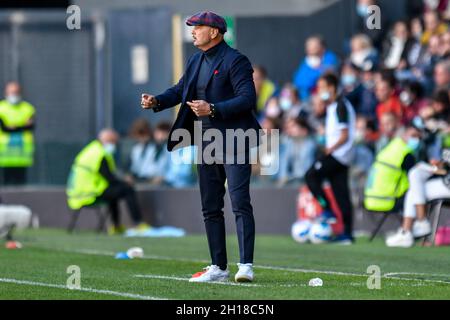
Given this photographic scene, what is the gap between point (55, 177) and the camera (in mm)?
22641

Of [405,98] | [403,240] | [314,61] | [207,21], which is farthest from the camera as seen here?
[314,61]

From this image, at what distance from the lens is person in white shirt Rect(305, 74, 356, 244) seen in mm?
17312

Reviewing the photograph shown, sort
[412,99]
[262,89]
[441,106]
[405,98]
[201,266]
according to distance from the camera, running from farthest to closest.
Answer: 1. [262,89]
2. [405,98]
3. [412,99]
4. [441,106]
5. [201,266]

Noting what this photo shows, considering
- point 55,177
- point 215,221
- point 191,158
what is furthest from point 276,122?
point 215,221

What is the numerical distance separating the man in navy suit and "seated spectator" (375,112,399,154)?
25.8 feet

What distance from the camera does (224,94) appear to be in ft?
36.4

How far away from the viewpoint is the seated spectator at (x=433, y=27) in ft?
69.2

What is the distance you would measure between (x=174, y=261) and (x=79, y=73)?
1017 centimetres

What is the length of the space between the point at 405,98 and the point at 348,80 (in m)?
1.58

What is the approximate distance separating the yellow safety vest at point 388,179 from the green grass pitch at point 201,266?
53 centimetres

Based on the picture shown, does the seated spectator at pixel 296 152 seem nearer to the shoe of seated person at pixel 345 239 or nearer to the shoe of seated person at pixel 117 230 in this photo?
the shoe of seated person at pixel 345 239

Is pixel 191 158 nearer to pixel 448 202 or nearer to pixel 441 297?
pixel 448 202

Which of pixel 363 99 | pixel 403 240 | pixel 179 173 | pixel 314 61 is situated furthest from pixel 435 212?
pixel 179 173

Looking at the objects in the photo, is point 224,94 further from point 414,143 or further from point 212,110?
point 414,143
